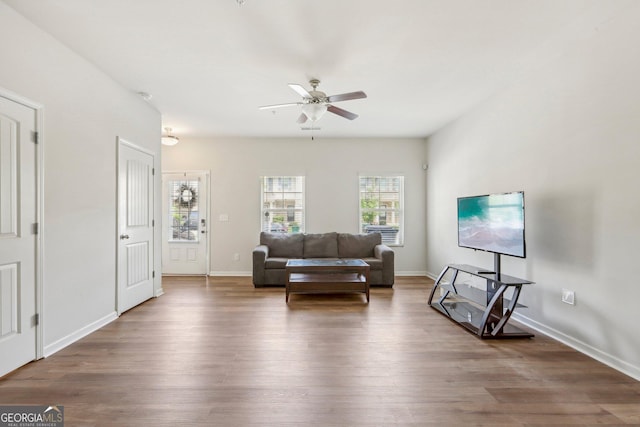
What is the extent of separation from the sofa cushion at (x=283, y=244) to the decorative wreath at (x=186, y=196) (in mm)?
1608

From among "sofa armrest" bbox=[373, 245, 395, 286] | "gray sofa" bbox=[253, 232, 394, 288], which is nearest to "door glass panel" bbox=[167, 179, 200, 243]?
"gray sofa" bbox=[253, 232, 394, 288]

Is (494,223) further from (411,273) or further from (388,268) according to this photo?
(411,273)

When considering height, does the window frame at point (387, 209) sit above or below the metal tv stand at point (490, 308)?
above

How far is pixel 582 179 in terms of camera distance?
259 centimetres

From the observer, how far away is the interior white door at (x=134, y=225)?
3561mm

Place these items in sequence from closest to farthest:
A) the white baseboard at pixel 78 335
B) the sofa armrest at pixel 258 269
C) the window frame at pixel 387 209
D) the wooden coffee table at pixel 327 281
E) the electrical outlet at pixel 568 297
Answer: the white baseboard at pixel 78 335 < the electrical outlet at pixel 568 297 < the wooden coffee table at pixel 327 281 < the sofa armrest at pixel 258 269 < the window frame at pixel 387 209

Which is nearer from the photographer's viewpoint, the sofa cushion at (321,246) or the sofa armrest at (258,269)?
the sofa armrest at (258,269)

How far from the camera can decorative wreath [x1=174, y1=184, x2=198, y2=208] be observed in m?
5.87

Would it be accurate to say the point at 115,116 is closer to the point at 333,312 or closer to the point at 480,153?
the point at 333,312

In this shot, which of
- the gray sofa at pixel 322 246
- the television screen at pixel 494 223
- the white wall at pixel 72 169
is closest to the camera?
the white wall at pixel 72 169

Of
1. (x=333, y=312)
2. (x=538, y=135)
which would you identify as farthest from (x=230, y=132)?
(x=538, y=135)

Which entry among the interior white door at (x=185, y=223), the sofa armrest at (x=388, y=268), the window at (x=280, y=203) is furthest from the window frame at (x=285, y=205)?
the sofa armrest at (x=388, y=268)

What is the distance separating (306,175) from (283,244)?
1447mm

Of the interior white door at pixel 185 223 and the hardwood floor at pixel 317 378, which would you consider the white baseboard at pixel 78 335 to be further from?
the interior white door at pixel 185 223
